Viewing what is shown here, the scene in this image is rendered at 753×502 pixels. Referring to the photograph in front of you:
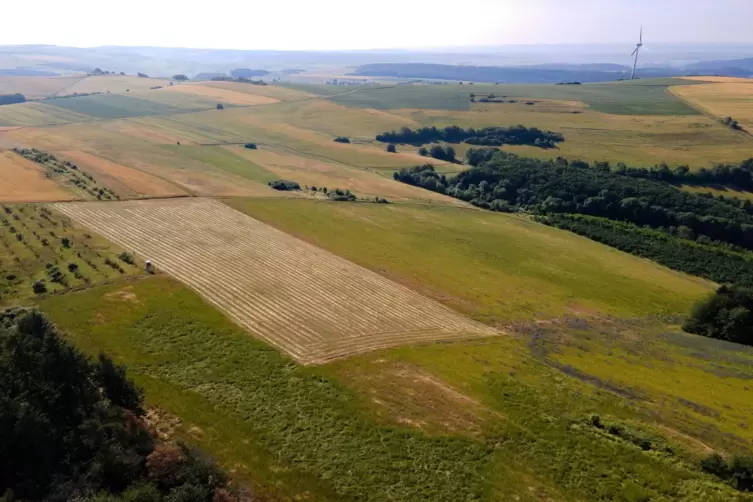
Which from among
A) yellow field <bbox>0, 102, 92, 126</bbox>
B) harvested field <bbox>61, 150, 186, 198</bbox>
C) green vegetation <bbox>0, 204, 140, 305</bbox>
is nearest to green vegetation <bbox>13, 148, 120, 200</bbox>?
harvested field <bbox>61, 150, 186, 198</bbox>

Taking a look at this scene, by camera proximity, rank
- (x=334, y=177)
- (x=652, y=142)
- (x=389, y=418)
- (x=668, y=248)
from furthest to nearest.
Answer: (x=652, y=142) → (x=334, y=177) → (x=668, y=248) → (x=389, y=418)

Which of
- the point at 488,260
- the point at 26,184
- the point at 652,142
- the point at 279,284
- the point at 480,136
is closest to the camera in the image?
the point at 279,284

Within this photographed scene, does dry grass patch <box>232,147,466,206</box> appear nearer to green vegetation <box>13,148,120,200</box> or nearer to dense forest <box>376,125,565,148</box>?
green vegetation <box>13,148,120,200</box>

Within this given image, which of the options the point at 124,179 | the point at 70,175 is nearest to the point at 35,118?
the point at 70,175

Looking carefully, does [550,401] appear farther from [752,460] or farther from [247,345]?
[247,345]

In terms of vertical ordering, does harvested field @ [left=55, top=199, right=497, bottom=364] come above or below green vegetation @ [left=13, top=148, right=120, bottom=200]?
below

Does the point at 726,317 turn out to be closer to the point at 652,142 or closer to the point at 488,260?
the point at 488,260

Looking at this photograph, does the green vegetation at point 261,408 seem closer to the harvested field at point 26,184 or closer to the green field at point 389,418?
the green field at point 389,418
